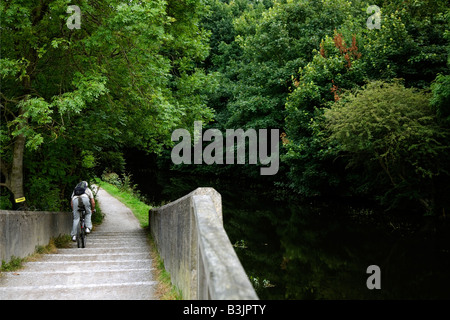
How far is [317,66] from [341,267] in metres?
12.7

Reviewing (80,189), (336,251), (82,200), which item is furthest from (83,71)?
(336,251)

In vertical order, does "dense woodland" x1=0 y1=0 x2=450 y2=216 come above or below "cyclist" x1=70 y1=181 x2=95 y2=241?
above

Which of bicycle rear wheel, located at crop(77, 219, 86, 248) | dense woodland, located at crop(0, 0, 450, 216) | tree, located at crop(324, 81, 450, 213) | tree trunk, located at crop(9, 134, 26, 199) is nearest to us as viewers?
dense woodland, located at crop(0, 0, 450, 216)

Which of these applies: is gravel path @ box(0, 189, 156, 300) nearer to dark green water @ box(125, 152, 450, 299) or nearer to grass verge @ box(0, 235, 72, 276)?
grass verge @ box(0, 235, 72, 276)

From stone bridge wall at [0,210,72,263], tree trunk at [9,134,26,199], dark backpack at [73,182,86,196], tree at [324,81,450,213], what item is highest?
tree at [324,81,450,213]

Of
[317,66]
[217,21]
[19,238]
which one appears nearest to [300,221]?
[317,66]

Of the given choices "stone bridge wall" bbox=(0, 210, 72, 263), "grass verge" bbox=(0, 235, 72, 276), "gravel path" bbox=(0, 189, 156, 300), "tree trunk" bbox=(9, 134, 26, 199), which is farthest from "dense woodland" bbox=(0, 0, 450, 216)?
"gravel path" bbox=(0, 189, 156, 300)

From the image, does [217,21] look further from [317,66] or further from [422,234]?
[422,234]

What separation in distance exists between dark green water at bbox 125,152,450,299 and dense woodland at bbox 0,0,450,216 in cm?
223

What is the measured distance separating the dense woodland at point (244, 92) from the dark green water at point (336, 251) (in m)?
2.23

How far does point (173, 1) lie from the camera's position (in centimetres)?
1064

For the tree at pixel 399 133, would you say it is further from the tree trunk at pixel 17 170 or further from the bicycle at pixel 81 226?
the tree trunk at pixel 17 170

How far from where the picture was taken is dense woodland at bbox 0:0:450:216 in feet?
25.6
